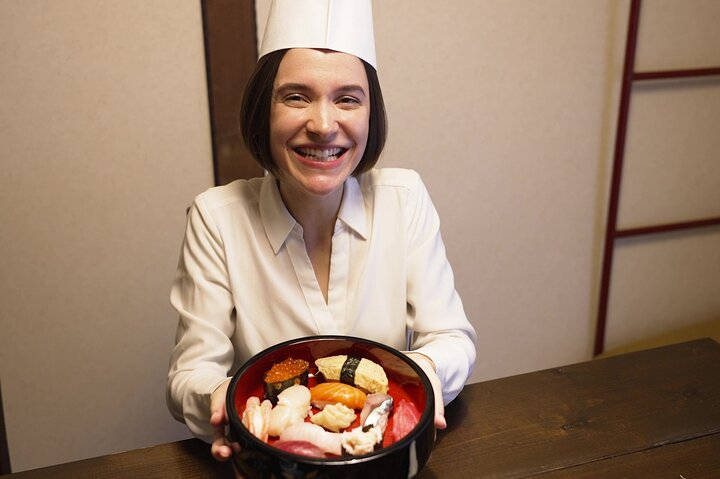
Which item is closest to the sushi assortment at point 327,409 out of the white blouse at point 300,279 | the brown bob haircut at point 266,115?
the white blouse at point 300,279

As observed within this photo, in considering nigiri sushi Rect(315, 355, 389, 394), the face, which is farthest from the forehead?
nigiri sushi Rect(315, 355, 389, 394)

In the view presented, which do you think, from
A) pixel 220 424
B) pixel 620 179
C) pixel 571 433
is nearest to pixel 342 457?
pixel 220 424

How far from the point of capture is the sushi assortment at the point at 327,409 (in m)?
0.76

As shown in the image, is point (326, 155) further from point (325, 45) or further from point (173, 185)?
point (173, 185)

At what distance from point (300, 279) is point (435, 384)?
0.39 meters

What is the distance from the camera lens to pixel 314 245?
124cm

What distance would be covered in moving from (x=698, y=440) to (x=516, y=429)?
267 mm

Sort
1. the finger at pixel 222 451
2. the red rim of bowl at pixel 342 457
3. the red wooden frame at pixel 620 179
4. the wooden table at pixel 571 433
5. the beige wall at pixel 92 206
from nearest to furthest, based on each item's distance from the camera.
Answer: the red rim of bowl at pixel 342 457
the finger at pixel 222 451
the wooden table at pixel 571 433
the beige wall at pixel 92 206
the red wooden frame at pixel 620 179

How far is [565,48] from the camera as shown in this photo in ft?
6.77

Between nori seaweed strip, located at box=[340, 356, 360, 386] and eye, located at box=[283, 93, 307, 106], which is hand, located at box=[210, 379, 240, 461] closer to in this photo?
nori seaweed strip, located at box=[340, 356, 360, 386]

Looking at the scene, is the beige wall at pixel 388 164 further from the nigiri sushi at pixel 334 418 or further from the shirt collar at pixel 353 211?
the nigiri sushi at pixel 334 418

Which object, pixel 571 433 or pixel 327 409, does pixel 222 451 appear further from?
pixel 571 433

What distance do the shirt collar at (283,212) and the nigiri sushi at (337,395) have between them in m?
0.41

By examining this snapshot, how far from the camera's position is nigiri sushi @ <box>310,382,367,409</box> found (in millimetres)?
833
